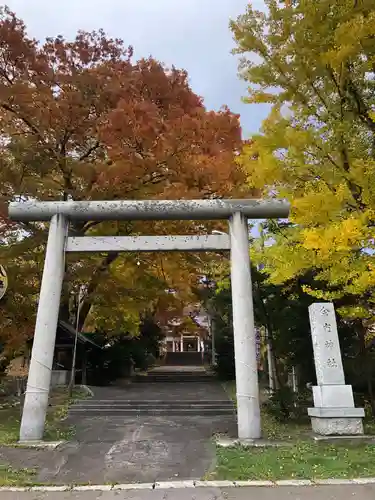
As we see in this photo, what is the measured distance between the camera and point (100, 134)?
34.4 ft

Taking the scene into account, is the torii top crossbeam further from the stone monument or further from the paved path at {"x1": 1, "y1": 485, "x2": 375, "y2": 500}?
the paved path at {"x1": 1, "y1": 485, "x2": 375, "y2": 500}

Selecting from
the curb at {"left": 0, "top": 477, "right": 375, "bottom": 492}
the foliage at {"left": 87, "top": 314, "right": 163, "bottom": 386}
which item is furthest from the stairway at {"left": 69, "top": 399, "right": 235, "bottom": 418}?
the foliage at {"left": 87, "top": 314, "right": 163, "bottom": 386}

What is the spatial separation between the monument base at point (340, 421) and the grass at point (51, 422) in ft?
17.0

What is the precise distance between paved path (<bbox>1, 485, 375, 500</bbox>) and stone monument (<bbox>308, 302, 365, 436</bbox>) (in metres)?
2.27

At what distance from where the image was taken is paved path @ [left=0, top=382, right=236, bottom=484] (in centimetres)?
619

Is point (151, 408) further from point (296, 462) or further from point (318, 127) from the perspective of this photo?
point (318, 127)

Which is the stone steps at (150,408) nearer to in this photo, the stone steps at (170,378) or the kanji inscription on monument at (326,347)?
the kanji inscription on monument at (326,347)

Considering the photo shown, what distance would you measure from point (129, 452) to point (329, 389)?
13.1ft

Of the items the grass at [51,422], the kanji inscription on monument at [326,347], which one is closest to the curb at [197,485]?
the kanji inscription on monument at [326,347]

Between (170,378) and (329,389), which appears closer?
(329,389)

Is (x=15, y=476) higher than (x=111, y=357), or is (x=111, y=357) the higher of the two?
(x=111, y=357)

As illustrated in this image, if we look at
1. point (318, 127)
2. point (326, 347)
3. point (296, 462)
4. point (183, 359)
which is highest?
point (318, 127)

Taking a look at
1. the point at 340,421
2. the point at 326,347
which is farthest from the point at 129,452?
the point at 326,347

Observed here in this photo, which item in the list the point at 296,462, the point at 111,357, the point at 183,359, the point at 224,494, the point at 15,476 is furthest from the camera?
the point at 183,359
